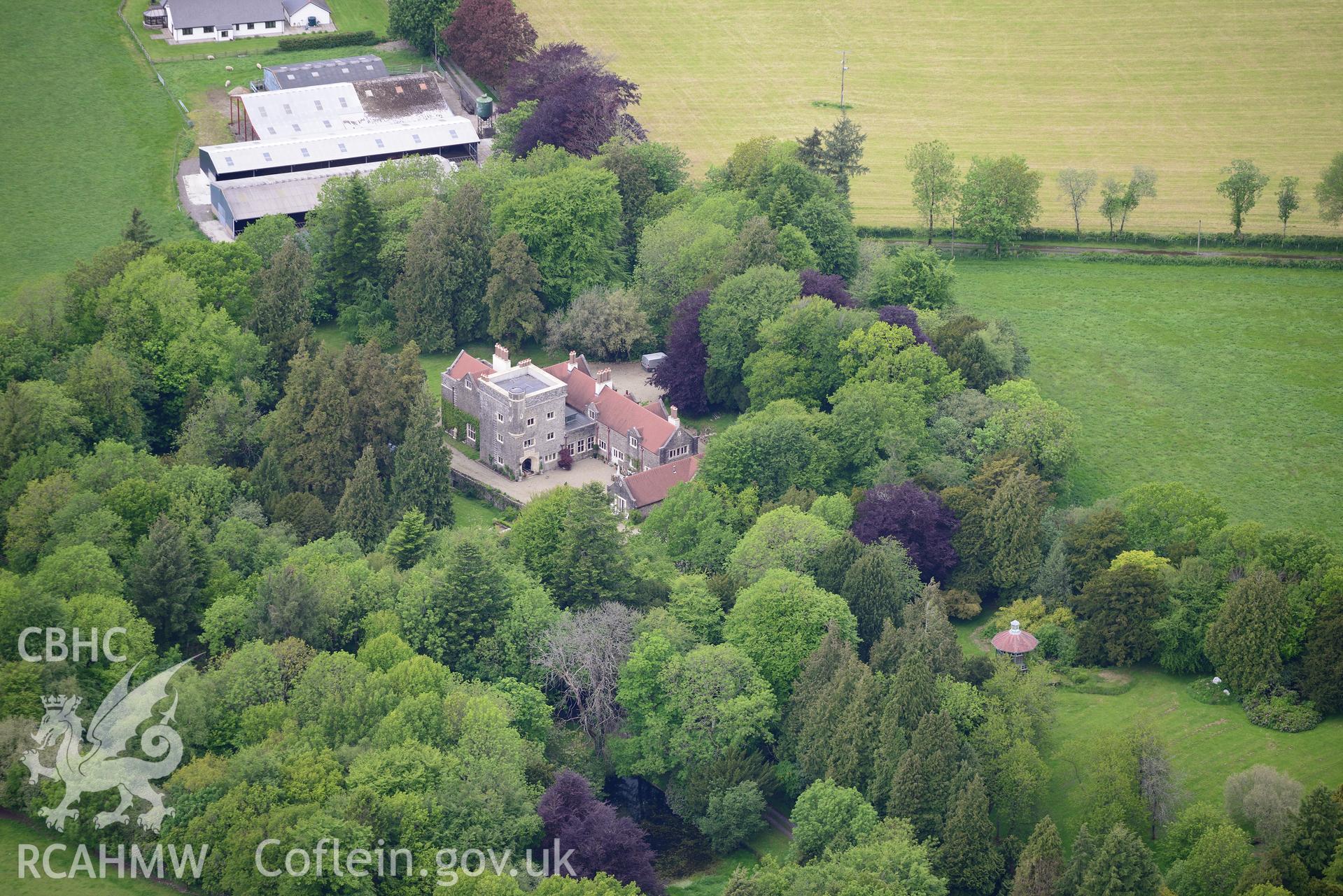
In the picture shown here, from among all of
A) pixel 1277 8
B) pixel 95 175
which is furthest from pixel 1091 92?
pixel 95 175

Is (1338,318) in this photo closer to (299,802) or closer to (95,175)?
(299,802)

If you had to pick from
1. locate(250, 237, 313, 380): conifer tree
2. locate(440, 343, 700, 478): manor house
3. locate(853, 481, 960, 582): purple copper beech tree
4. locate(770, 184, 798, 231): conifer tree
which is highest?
locate(770, 184, 798, 231): conifer tree

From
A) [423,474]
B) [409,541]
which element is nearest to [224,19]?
[423,474]

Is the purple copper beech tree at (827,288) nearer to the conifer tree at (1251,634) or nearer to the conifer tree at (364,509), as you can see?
the conifer tree at (364,509)

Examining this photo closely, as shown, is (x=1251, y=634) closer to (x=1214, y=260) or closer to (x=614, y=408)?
(x=614, y=408)

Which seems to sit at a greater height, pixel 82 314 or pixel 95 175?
pixel 95 175

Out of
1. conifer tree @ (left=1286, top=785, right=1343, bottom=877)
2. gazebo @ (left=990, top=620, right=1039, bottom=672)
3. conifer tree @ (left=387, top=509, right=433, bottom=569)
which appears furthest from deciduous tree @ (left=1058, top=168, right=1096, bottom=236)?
conifer tree @ (left=1286, top=785, right=1343, bottom=877)

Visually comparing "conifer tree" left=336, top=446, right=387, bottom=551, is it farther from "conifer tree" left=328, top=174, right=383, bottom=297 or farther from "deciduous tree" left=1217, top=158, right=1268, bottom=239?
"deciduous tree" left=1217, top=158, right=1268, bottom=239
